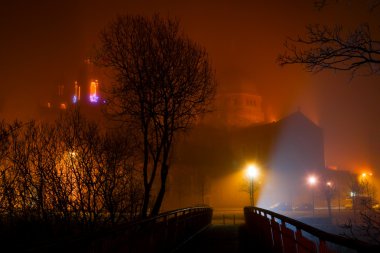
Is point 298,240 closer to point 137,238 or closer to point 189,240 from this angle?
point 137,238

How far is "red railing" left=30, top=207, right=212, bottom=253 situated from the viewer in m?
6.11

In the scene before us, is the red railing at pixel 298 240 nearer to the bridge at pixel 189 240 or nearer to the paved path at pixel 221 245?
the bridge at pixel 189 240

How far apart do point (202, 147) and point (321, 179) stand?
74.0 ft

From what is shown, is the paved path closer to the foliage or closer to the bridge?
the bridge

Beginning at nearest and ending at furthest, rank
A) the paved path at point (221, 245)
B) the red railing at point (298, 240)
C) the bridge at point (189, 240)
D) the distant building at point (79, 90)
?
1. the red railing at point (298, 240)
2. the bridge at point (189, 240)
3. the paved path at point (221, 245)
4. the distant building at point (79, 90)

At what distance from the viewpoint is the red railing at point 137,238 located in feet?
20.0

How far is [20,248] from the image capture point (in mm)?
4809

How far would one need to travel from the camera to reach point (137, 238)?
1003 cm

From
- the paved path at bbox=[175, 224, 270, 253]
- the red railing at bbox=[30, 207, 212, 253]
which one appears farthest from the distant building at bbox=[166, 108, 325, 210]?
the red railing at bbox=[30, 207, 212, 253]

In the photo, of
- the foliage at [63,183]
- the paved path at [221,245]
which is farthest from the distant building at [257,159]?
the paved path at [221,245]

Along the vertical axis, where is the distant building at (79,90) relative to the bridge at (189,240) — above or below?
above

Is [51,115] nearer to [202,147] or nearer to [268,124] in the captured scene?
[202,147]

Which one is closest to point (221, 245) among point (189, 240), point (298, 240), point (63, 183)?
point (189, 240)

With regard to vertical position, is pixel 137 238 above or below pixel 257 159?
below
